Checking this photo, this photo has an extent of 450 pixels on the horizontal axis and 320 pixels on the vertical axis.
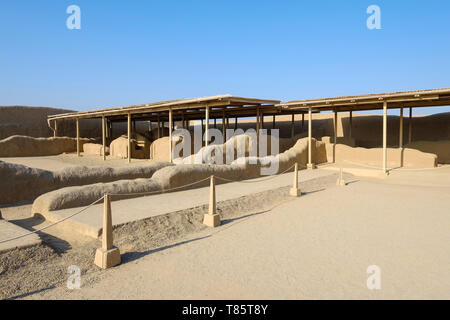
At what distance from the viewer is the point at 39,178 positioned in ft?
27.4

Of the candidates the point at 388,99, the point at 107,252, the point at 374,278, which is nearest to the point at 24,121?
the point at 388,99

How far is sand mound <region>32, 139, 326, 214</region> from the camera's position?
6.78 m

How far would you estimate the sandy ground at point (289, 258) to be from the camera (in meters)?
3.52

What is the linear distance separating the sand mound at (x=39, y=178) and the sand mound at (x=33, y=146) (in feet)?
50.8

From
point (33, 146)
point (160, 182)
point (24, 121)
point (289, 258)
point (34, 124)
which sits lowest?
point (289, 258)

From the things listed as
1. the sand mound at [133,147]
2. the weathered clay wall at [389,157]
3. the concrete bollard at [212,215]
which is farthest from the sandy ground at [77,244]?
the sand mound at [133,147]

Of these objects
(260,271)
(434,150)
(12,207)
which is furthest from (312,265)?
(434,150)

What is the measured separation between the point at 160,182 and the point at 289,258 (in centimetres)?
508

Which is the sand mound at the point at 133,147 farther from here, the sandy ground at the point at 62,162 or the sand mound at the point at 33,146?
the sand mound at the point at 33,146

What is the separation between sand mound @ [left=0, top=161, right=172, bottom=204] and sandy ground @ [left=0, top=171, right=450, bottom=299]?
4086mm

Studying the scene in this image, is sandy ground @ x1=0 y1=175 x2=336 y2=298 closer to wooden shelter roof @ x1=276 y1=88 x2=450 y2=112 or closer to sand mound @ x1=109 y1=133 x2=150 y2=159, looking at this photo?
wooden shelter roof @ x1=276 y1=88 x2=450 y2=112

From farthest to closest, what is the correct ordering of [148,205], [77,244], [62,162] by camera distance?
[62,162] → [148,205] → [77,244]

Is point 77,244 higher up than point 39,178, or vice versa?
point 39,178

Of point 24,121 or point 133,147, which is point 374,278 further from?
point 24,121
